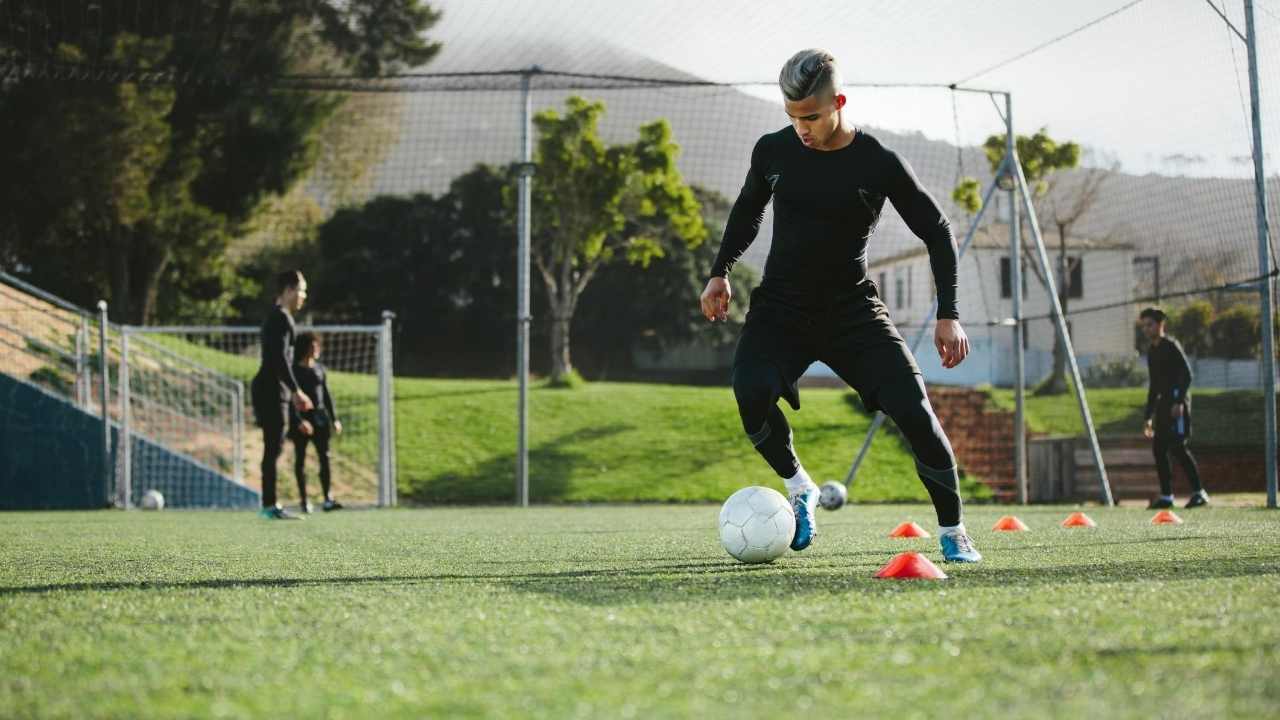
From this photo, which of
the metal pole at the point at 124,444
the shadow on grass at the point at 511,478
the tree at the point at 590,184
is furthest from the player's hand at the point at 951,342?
the tree at the point at 590,184

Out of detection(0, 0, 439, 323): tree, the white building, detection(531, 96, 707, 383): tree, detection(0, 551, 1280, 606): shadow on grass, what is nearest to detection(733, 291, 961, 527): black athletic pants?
detection(0, 551, 1280, 606): shadow on grass

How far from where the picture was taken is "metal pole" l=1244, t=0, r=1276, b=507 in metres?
10.8

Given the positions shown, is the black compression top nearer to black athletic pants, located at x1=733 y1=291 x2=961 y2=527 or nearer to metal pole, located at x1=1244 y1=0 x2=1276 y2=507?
black athletic pants, located at x1=733 y1=291 x2=961 y2=527

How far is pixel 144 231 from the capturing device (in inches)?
1011

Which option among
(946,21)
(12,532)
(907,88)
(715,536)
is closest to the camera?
(715,536)

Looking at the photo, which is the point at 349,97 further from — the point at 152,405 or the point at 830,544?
the point at 830,544

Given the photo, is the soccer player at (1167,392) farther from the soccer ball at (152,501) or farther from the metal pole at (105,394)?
the metal pole at (105,394)

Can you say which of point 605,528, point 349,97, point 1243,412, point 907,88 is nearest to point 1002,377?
point 1243,412

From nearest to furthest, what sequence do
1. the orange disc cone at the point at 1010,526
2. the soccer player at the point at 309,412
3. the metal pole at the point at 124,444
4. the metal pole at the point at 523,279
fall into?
the orange disc cone at the point at 1010,526 < the soccer player at the point at 309,412 < the metal pole at the point at 124,444 < the metal pole at the point at 523,279

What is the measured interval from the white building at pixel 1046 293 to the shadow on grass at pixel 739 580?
8.75m

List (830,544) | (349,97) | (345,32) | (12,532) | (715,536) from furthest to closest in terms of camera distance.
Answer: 1. (349,97)
2. (345,32)
3. (12,532)
4. (715,536)
5. (830,544)

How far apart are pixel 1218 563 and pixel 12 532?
734cm

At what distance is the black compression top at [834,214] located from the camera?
490 cm

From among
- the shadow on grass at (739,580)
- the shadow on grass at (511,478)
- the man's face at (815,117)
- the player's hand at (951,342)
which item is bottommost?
the shadow on grass at (511,478)
